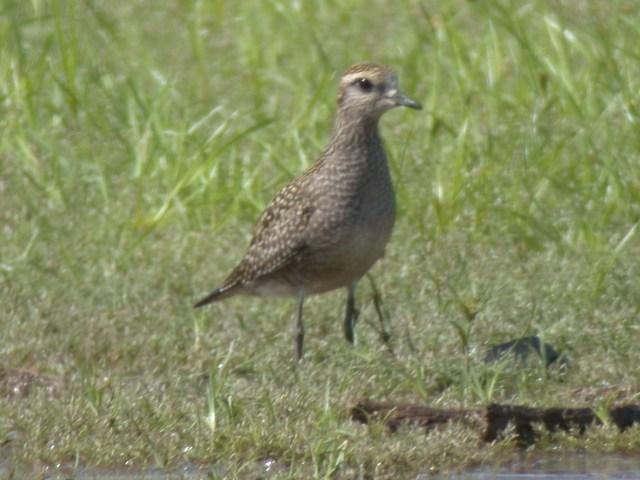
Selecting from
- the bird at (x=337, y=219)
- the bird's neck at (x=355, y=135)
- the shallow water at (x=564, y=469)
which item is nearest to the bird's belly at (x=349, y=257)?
the bird at (x=337, y=219)

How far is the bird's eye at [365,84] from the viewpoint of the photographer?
27.5 feet

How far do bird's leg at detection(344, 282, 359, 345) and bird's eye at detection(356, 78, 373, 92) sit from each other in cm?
90

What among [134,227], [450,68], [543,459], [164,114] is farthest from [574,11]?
[543,459]

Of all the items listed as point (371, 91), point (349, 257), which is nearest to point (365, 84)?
point (371, 91)

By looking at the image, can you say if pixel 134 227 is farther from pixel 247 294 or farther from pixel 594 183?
pixel 594 183

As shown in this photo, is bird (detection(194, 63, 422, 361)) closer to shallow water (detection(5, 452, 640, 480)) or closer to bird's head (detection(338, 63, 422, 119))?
bird's head (detection(338, 63, 422, 119))

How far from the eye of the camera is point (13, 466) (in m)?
6.43

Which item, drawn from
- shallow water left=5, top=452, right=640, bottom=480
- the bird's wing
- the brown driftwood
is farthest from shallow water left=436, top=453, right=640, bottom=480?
the bird's wing

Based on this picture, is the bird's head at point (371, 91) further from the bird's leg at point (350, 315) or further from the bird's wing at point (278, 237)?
the bird's leg at point (350, 315)

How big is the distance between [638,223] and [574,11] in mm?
3521

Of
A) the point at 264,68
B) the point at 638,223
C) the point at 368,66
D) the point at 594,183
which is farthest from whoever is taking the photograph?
the point at 264,68

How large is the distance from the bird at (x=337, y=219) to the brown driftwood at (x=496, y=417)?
117cm

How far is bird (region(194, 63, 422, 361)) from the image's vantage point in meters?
8.03

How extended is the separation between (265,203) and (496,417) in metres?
3.54
